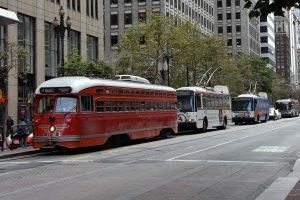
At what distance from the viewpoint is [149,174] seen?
14.5 m

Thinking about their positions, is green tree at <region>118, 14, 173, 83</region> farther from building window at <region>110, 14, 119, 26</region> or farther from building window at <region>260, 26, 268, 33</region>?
building window at <region>260, 26, 268, 33</region>

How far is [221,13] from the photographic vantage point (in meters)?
145

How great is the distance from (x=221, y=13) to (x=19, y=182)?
135752mm

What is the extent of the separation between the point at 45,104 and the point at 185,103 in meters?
17.0

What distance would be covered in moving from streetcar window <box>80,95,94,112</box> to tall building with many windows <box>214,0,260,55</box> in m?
122

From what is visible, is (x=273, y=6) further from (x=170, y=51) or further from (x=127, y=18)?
(x=127, y=18)

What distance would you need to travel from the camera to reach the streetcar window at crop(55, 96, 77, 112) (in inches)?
862

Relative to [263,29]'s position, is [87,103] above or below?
below

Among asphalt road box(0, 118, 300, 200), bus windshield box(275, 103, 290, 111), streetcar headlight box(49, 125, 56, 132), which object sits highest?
bus windshield box(275, 103, 290, 111)

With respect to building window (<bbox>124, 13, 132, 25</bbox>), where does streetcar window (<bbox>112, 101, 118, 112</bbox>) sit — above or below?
below

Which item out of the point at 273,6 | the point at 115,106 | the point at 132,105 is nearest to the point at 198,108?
the point at 132,105

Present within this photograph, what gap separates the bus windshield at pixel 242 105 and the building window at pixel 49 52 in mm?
21714

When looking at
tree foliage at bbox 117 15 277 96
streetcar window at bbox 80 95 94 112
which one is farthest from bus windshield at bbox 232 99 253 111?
streetcar window at bbox 80 95 94 112

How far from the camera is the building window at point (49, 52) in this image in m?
A: 45.8
